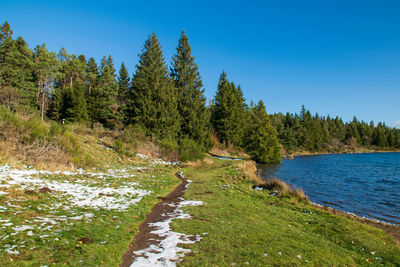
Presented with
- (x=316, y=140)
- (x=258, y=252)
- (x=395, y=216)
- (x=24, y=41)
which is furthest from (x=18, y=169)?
(x=316, y=140)

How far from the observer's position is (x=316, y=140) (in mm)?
100500

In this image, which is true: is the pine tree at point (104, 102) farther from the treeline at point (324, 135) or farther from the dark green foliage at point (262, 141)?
the treeline at point (324, 135)

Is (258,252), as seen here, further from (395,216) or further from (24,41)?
(24,41)

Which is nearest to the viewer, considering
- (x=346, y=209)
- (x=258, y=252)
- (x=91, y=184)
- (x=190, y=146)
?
(x=258, y=252)

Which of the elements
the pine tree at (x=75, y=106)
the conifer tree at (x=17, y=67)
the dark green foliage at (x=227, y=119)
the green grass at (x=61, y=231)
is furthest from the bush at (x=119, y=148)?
the dark green foliage at (x=227, y=119)

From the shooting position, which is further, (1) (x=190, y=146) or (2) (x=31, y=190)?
(1) (x=190, y=146)

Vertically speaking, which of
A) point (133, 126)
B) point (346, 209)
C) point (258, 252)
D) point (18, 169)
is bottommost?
point (346, 209)

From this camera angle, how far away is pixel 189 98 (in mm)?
39406

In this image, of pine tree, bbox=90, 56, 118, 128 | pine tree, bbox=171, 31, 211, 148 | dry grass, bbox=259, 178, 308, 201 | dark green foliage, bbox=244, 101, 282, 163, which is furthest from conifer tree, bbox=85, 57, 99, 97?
dry grass, bbox=259, 178, 308, 201

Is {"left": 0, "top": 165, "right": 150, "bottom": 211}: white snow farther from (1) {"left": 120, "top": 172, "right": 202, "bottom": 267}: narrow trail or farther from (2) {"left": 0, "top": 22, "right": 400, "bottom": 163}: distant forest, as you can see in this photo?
(2) {"left": 0, "top": 22, "right": 400, "bottom": 163}: distant forest

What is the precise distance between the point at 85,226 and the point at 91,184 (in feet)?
A: 19.8

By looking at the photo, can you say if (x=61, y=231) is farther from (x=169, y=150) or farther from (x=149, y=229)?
(x=169, y=150)

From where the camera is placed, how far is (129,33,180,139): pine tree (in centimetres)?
3262

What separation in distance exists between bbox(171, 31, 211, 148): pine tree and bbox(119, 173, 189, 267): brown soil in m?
25.5
